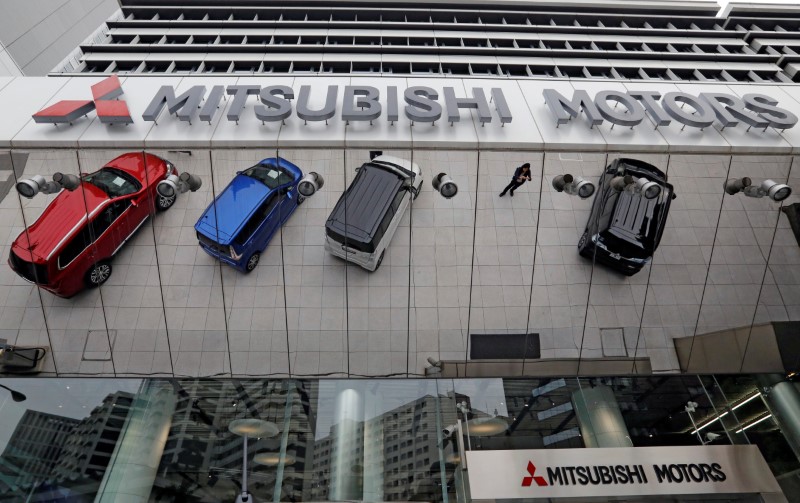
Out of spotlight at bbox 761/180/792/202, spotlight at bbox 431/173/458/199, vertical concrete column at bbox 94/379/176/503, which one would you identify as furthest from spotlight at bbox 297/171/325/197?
spotlight at bbox 761/180/792/202

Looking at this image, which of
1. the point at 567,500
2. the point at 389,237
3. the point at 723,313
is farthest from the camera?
the point at 723,313

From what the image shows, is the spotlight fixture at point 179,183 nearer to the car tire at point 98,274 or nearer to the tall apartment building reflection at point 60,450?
the car tire at point 98,274

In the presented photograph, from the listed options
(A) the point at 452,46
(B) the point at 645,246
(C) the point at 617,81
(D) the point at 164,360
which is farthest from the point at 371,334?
(A) the point at 452,46

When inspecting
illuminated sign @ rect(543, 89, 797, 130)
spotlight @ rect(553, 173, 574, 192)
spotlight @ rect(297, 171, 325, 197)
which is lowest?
spotlight @ rect(553, 173, 574, 192)

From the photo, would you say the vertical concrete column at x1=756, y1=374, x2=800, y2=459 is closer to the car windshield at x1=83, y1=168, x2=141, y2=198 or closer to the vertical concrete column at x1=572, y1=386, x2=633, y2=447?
the vertical concrete column at x1=572, y1=386, x2=633, y2=447

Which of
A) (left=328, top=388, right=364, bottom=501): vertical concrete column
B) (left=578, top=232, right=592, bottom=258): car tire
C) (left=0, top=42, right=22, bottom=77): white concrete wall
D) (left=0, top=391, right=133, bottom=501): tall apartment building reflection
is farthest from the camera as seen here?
(left=0, top=42, right=22, bottom=77): white concrete wall

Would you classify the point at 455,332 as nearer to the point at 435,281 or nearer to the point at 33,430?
the point at 435,281

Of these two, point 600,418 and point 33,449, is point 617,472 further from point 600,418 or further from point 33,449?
point 33,449

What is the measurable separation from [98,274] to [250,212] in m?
2.93

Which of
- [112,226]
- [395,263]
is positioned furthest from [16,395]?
[395,263]

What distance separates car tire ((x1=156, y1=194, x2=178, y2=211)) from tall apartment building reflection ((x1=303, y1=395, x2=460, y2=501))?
16.4 feet

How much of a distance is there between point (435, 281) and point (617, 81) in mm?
5549

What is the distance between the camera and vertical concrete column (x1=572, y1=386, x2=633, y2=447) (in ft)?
28.1

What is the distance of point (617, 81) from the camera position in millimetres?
9633
